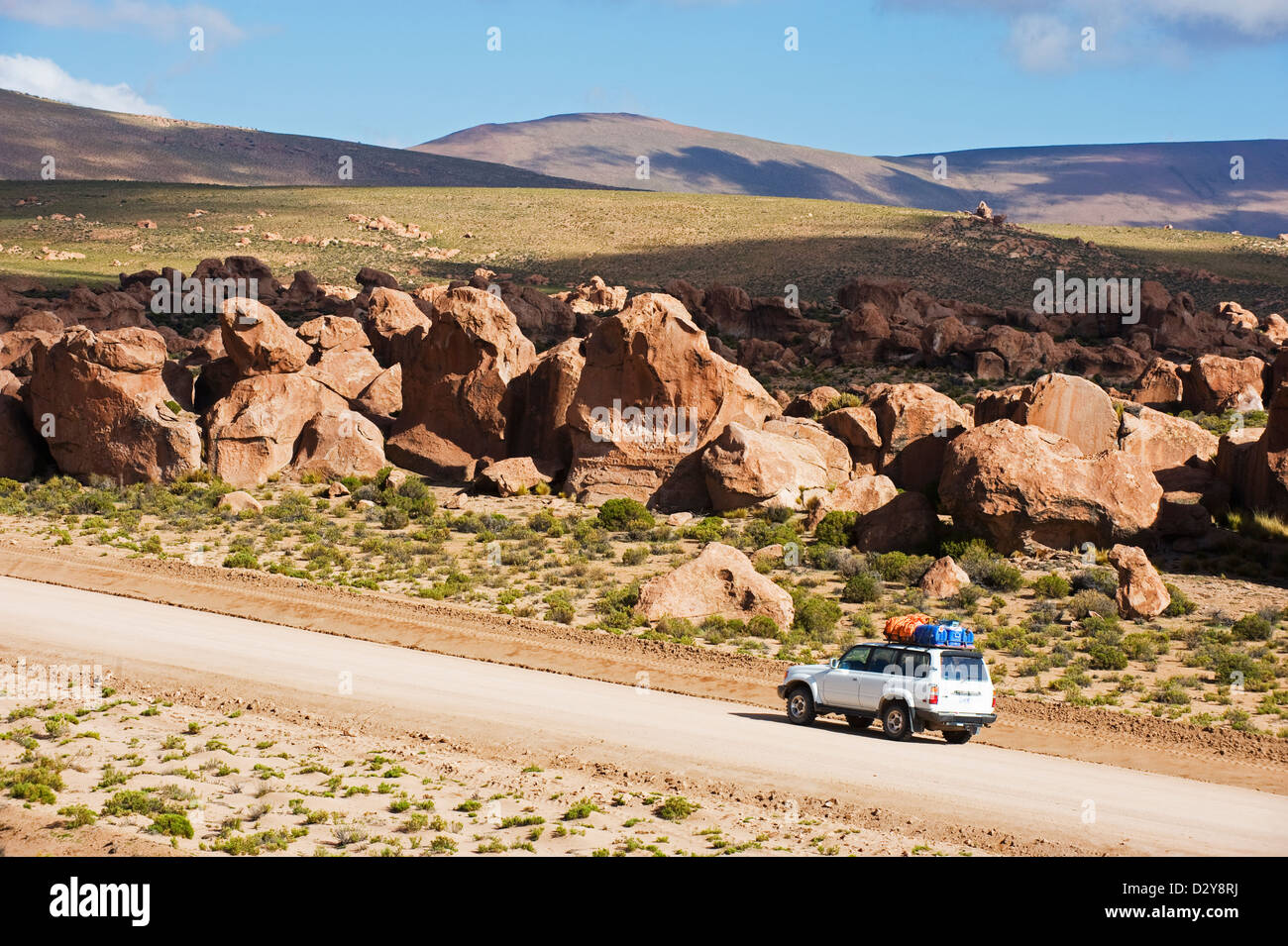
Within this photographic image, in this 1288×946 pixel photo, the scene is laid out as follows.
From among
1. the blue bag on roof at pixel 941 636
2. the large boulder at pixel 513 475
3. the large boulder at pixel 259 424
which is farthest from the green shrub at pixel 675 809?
the large boulder at pixel 259 424

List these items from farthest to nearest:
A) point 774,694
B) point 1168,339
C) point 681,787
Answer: point 1168,339, point 774,694, point 681,787

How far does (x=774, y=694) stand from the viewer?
2125 centimetres

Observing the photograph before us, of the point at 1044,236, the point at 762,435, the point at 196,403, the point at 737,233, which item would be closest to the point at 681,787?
the point at 762,435

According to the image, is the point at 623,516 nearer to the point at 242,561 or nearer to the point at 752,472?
the point at 752,472

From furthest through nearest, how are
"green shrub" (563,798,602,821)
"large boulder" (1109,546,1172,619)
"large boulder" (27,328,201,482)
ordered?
"large boulder" (27,328,201,482)
"large boulder" (1109,546,1172,619)
"green shrub" (563,798,602,821)

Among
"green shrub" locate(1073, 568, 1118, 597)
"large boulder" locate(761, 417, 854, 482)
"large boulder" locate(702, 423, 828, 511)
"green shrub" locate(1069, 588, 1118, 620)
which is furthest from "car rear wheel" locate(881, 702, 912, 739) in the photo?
"large boulder" locate(761, 417, 854, 482)

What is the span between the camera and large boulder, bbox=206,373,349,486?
127ft

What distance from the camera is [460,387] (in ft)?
132

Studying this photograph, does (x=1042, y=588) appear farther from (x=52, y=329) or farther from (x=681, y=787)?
(x=52, y=329)

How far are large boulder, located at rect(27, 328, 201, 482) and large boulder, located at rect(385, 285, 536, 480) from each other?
6.78 meters

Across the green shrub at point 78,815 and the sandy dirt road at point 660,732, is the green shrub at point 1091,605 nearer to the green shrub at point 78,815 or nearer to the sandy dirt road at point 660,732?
the sandy dirt road at point 660,732

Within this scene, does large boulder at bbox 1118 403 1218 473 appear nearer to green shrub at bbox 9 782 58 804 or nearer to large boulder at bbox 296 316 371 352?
large boulder at bbox 296 316 371 352

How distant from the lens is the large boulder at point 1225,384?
46031 mm
